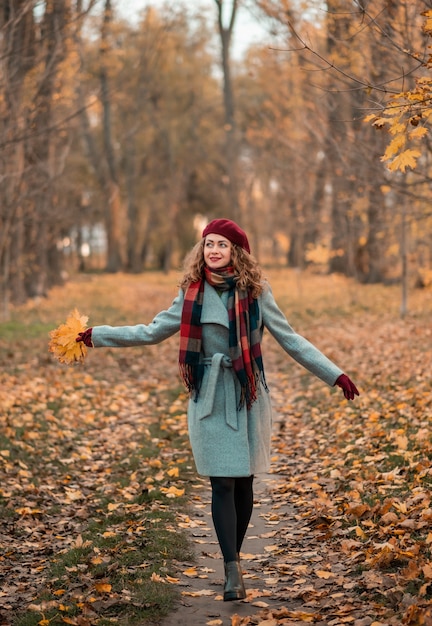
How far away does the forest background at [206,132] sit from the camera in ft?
34.4

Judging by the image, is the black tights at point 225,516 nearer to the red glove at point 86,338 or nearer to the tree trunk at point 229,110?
the red glove at point 86,338

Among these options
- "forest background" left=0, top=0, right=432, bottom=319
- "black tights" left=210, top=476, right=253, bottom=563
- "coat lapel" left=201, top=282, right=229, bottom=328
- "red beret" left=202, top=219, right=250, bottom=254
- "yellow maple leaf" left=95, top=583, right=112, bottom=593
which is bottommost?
"yellow maple leaf" left=95, top=583, right=112, bottom=593

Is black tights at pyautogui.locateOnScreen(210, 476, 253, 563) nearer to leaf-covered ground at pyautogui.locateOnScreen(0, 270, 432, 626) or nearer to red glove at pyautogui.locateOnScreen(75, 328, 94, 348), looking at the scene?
leaf-covered ground at pyautogui.locateOnScreen(0, 270, 432, 626)

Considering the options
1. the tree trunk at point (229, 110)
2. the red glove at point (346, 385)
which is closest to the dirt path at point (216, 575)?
the red glove at point (346, 385)

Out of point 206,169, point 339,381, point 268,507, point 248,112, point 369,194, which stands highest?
point 248,112

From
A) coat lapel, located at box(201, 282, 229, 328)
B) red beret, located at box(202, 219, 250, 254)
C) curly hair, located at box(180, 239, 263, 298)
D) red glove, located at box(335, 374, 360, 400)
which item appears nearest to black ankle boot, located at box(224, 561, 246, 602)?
red glove, located at box(335, 374, 360, 400)

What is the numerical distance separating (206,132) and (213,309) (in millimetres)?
42375

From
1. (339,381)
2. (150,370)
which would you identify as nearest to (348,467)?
(339,381)

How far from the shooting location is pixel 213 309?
15.1ft

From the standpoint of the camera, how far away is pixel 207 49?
140ft

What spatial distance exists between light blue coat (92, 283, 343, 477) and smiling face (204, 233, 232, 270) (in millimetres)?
147

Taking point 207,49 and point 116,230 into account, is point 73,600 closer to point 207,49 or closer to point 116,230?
point 116,230

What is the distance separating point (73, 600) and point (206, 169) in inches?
1725

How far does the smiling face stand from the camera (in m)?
4.61
